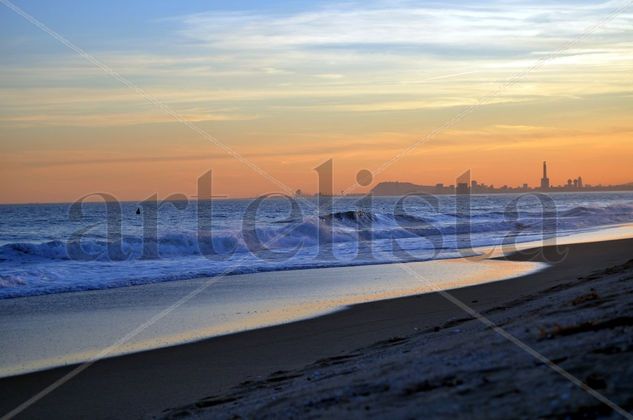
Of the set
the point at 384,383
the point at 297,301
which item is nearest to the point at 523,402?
the point at 384,383

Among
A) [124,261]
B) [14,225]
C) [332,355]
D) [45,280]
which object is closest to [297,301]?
[332,355]

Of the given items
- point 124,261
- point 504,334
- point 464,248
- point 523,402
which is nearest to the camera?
point 523,402

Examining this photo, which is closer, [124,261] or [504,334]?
[504,334]

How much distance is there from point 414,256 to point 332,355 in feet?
50.1

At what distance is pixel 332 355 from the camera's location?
768 cm

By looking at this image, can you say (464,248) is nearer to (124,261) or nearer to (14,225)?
(124,261)

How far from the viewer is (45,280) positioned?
16.5 meters

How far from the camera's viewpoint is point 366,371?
5.46m

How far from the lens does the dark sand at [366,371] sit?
13.1 feet

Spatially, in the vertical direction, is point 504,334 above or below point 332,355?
above

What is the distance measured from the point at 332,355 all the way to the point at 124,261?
594 inches

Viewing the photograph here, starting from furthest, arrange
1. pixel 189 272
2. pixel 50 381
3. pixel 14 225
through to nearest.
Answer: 1. pixel 14 225
2. pixel 189 272
3. pixel 50 381

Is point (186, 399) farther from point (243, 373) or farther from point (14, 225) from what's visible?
point (14, 225)

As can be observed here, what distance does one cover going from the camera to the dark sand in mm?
3988
